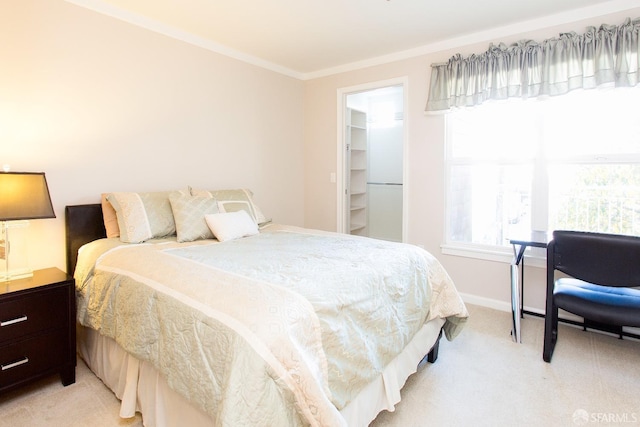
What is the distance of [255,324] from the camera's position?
1.16 meters

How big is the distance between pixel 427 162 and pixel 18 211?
10.2ft

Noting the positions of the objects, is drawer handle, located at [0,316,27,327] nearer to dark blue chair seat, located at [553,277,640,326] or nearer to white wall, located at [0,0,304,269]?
white wall, located at [0,0,304,269]

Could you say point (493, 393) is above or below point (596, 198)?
below

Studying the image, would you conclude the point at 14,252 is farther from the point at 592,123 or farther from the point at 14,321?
the point at 592,123

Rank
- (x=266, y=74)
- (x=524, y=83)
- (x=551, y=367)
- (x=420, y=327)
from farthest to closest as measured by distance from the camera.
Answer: (x=266, y=74), (x=524, y=83), (x=551, y=367), (x=420, y=327)

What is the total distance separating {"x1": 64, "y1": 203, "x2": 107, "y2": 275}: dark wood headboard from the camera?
2.37m

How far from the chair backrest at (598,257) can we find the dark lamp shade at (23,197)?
297 centimetres

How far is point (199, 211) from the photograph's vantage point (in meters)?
2.57

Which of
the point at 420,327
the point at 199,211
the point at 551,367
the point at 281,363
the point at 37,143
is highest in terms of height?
the point at 37,143

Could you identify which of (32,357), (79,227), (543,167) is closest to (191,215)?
(79,227)

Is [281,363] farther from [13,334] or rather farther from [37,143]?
[37,143]

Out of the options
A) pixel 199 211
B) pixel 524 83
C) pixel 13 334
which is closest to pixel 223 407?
pixel 13 334

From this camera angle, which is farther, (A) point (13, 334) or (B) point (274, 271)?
(A) point (13, 334)

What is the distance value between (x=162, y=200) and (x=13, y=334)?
1148mm
